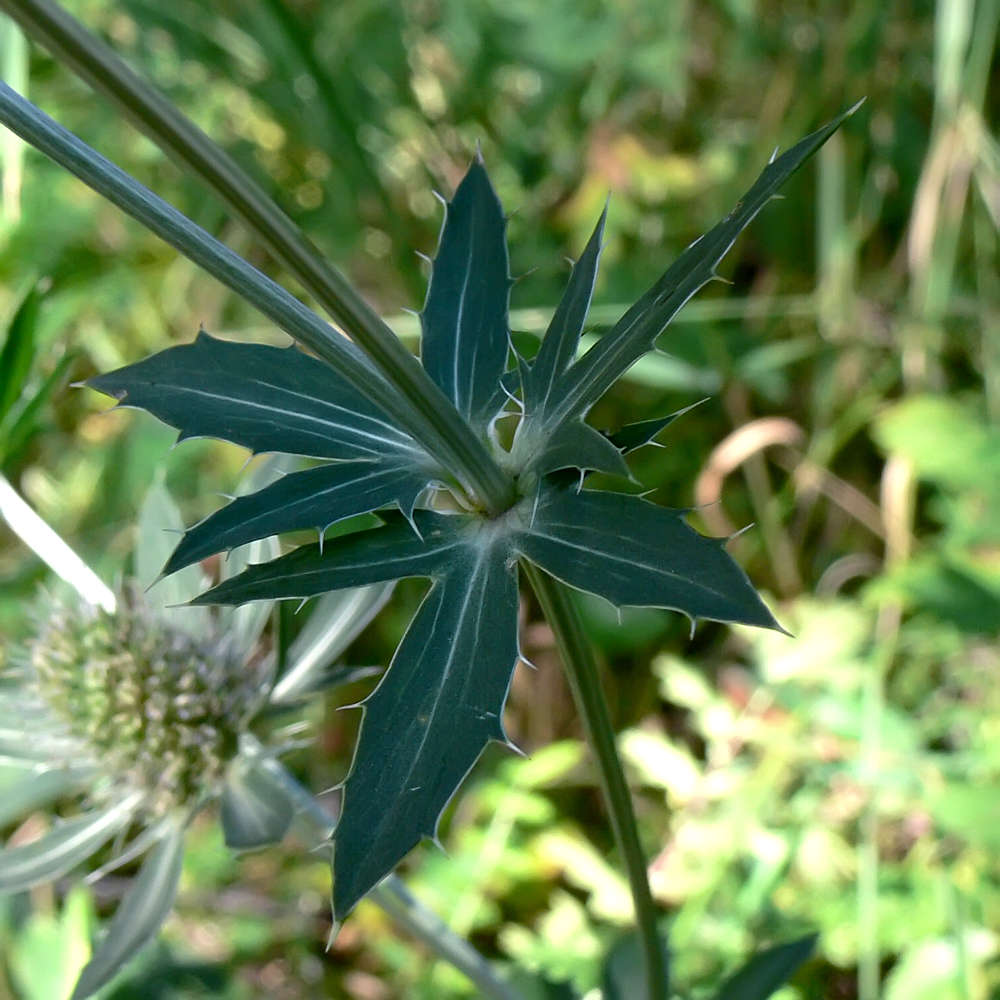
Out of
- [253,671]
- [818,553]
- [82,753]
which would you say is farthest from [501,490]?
[818,553]

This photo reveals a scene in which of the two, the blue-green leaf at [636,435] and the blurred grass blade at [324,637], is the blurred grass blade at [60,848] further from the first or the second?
the blue-green leaf at [636,435]

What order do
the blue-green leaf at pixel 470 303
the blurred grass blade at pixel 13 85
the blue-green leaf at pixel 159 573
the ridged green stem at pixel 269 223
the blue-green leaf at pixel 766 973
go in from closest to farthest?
the ridged green stem at pixel 269 223 → the blue-green leaf at pixel 470 303 → the blue-green leaf at pixel 766 973 → the blue-green leaf at pixel 159 573 → the blurred grass blade at pixel 13 85

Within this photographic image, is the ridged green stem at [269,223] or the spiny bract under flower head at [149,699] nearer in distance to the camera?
the ridged green stem at [269,223]

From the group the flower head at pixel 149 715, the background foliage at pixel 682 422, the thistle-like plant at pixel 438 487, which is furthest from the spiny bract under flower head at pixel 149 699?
the thistle-like plant at pixel 438 487

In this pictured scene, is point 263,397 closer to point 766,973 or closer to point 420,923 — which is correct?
point 420,923

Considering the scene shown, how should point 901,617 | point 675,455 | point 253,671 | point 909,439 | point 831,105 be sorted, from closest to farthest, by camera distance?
point 253,671 < point 909,439 < point 901,617 < point 675,455 < point 831,105

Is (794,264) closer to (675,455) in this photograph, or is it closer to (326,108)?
(675,455)
